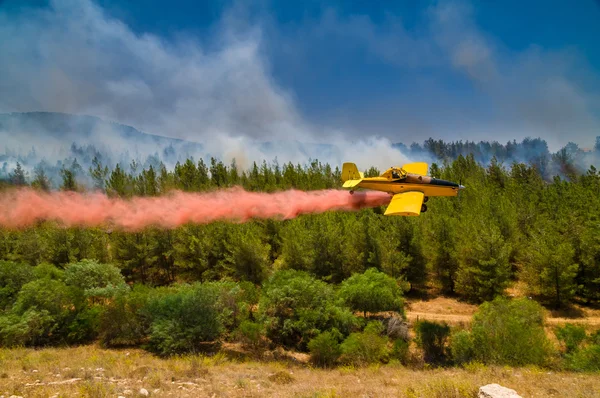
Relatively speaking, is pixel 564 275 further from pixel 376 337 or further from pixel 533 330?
pixel 376 337

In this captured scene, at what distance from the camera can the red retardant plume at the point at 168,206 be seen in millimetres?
27641

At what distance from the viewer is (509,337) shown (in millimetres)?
24688

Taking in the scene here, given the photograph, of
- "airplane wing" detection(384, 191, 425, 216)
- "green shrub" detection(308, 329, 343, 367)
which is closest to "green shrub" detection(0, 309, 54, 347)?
"green shrub" detection(308, 329, 343, 367)

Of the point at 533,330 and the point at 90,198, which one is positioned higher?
the point at 90,198

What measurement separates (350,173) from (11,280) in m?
34.4

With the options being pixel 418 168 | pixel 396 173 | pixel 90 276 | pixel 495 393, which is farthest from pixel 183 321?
pixel 495 393

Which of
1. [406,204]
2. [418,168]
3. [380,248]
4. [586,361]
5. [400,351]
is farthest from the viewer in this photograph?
[380,248]

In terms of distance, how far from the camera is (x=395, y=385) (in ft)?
57.3

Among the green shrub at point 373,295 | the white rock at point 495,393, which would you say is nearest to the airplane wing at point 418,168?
the green shrub at point 373,295

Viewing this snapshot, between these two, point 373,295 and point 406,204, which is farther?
point 373,295

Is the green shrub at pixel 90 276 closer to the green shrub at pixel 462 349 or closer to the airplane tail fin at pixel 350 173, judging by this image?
the airplane tail fin at pixel 350 173

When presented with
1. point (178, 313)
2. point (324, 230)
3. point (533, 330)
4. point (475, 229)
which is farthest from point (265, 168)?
point (533, 330)

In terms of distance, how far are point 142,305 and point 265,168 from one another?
5689 centimetres

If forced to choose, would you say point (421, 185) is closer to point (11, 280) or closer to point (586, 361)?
point (586, 361)
